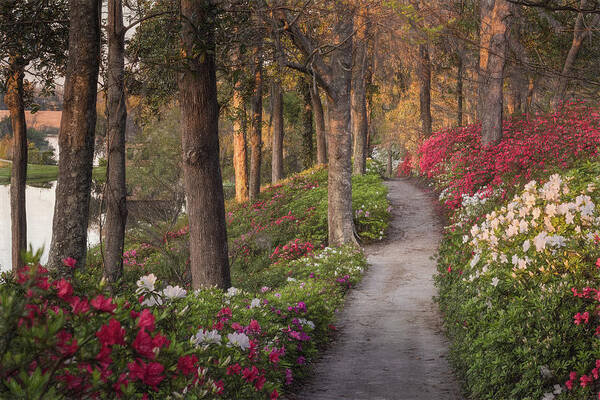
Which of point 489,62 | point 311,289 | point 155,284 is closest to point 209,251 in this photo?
point 311,289

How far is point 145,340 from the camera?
2.10 m

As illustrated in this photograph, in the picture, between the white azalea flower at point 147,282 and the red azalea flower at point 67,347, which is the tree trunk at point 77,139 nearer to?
the white azalea flower at point 147,282

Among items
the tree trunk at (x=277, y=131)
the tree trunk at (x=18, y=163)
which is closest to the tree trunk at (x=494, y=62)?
the tree trunk at (x=277, y=131)

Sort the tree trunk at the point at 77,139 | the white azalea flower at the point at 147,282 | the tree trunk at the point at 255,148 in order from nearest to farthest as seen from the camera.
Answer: the white azalea flower at the point at 147,282 → the tree trunk at the point at 77,139 → the tree trunk at the point at 255,148

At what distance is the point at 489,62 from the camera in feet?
57.2

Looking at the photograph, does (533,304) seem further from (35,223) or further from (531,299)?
(35,223)

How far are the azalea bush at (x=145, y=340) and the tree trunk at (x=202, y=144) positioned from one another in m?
1.15

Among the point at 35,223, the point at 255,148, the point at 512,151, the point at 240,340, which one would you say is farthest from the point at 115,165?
the point at 35,223

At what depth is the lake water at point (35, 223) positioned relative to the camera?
77.9 feet

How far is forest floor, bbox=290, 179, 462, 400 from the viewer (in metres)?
5.84

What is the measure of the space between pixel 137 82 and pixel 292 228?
7964mm

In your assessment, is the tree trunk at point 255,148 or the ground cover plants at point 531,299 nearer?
the ground cover plants at point 531,299

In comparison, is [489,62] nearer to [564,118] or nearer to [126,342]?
[564,118]

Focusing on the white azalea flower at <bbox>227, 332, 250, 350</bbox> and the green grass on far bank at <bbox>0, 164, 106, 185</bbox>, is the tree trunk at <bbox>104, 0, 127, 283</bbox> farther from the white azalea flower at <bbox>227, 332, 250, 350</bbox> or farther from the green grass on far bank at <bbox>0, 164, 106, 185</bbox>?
the green grass on far bank at <bbox>0, 164, 106, 185</bbox>
